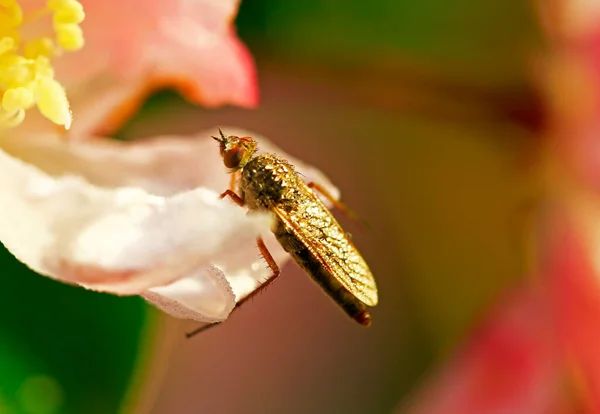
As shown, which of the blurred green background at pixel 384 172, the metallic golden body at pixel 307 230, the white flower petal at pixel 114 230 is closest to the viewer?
the white flower petal at pixel 114 230

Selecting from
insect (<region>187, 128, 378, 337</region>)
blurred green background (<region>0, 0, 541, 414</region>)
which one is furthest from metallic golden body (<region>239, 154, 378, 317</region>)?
blurred green background (<region>0, 0, 541, 414</region>)

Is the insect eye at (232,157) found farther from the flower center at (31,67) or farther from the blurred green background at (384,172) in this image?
the blurred green background at (384,172)

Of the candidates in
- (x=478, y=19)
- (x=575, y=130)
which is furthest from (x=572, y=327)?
(x=478, y=19)

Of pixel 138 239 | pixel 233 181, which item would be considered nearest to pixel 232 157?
pixel 233 181

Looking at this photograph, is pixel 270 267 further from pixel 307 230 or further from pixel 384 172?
pixel 384 172

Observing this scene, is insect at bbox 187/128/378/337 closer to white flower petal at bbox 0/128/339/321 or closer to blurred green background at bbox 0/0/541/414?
white flower petal at bbox 0/128/339/321

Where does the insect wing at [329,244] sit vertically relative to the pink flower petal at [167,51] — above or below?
below

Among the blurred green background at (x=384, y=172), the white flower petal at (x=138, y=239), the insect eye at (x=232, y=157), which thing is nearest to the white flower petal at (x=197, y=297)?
the white flower petal at (x=138, y=239)
